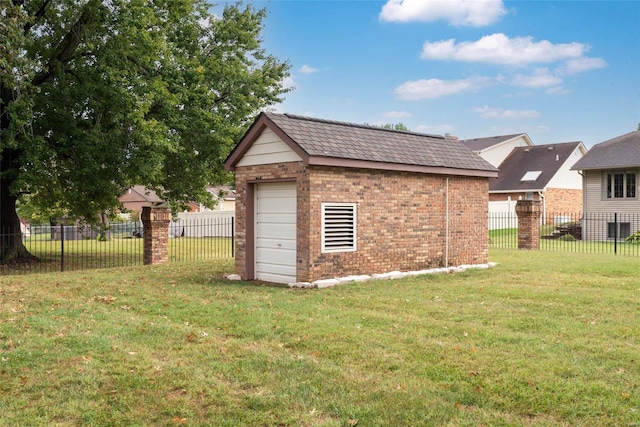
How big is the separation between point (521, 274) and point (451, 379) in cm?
897

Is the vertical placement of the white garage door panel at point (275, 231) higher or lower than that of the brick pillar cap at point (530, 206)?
lower

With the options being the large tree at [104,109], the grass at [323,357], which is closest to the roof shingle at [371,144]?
the grass at [323,357]

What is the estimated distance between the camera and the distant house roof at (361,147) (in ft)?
39.3

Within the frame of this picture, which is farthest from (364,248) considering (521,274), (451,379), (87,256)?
(87,256)

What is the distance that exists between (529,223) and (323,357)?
17.5 meters

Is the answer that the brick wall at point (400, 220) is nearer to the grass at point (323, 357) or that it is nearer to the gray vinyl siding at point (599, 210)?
the grass at point (323, 357)

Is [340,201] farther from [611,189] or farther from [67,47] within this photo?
[611,189]

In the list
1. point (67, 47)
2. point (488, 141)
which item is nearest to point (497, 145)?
point (488, 141)

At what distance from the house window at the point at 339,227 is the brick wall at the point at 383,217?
0.13 metres

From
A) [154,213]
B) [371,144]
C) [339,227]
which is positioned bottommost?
[339,227]

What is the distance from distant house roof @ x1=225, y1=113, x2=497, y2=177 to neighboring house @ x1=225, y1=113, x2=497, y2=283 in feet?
0.10

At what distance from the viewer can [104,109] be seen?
17406 mm

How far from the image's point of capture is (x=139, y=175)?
1859 centimetres

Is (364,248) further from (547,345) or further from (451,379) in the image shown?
(451,379)
